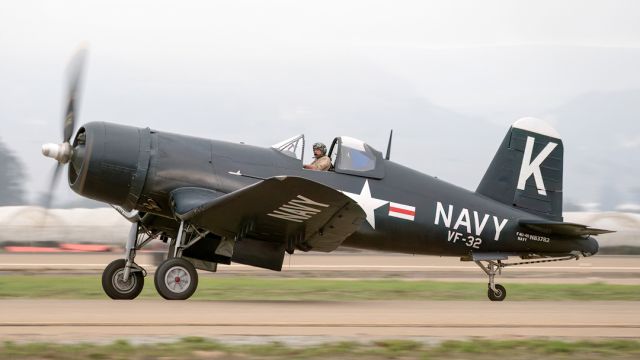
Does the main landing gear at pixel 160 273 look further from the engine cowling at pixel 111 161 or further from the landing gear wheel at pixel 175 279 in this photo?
the engine cowling at pixel 111 161

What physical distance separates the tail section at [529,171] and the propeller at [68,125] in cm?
576

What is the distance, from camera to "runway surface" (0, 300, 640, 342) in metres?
7.68

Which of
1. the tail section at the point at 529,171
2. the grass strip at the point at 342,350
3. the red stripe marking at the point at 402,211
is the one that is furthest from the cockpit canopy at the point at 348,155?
the grass strip at the point at 342,350

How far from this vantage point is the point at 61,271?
2153 cm

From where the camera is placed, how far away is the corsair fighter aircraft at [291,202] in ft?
35.3

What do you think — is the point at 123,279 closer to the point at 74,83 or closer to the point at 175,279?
the point at 175,279

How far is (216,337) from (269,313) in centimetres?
213

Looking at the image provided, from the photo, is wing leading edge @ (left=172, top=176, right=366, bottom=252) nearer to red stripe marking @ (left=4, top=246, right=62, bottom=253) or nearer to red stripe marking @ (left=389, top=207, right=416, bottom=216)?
red stripe marking @ (left=389, top=207, right=416, bottom=216)

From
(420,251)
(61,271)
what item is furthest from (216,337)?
(61,271)

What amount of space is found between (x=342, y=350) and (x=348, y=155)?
5358 mm

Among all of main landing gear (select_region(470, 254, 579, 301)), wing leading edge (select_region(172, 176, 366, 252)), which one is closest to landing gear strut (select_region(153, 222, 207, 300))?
wing leading edge (select_region(172, 176, 366, 252))

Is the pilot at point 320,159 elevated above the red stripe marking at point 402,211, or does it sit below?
above

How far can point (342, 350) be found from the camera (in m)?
6.90

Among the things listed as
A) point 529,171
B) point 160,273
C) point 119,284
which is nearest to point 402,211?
point 529,171
